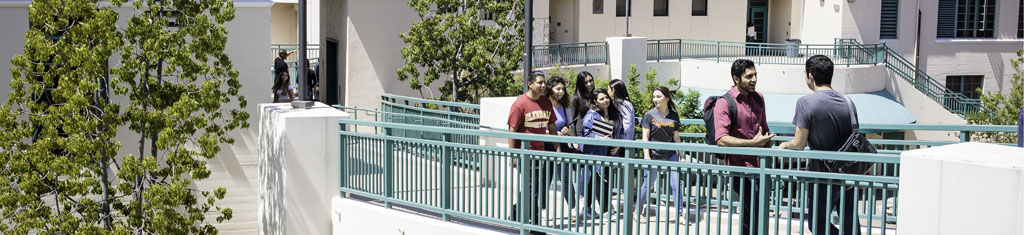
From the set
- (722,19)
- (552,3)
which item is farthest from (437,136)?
(722,19)

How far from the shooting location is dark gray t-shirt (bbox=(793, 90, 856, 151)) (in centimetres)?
834

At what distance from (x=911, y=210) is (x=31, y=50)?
30.3ft

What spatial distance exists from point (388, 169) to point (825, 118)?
4819 mm

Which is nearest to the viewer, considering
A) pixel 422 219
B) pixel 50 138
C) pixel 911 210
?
pixel 911 210

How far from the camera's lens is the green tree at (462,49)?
24.2 m

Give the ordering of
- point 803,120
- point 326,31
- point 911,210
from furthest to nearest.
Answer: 1. point 326,31
2. point 803,120
3. point 911,210

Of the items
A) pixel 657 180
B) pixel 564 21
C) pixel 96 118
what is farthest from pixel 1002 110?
pixel 96 118

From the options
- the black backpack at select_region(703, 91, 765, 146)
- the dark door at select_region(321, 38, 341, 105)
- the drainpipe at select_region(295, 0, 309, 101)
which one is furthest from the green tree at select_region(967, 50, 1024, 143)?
the black backpack at select_region(703, 91, 765, 146)

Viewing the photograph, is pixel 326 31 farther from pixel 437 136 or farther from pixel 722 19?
pixel 722 19

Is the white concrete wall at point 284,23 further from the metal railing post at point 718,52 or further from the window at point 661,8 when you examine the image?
the metal railing post at point 718,52

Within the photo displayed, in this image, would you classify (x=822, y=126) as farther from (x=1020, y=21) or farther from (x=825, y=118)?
(x=1020, y=21)

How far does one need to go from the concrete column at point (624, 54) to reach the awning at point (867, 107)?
237 cm

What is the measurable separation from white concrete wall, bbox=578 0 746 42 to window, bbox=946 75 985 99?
25.1ft

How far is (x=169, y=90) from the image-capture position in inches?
521
